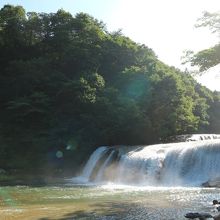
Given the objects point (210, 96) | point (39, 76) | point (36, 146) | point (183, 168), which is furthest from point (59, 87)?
point (210, 96)

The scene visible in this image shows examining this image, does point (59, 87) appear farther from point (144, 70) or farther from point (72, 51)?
point (144, 70)

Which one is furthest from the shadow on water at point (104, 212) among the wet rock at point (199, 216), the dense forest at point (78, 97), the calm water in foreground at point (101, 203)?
the dense forest at point (78, 97)

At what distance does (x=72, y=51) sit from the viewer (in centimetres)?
3881

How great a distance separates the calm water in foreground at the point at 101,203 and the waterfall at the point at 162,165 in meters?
3.30

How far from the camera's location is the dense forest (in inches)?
1280

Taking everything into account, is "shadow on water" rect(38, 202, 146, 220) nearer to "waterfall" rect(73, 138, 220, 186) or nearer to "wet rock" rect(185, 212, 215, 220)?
"wet rock" rect(185, 212, 215, 220)

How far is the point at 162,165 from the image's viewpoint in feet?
83.0

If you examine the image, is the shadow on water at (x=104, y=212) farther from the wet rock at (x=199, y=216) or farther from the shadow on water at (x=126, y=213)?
the wet rock at (x=199, y=216)

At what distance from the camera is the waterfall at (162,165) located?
23719mm

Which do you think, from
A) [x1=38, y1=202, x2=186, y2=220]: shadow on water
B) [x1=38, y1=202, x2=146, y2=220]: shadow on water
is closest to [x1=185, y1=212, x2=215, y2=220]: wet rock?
[x1=38, y1=202, x2=186, y2=220]: shadow on water

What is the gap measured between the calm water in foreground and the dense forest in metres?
10.9

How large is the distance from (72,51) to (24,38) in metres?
6.90

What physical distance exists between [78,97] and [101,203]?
57.5 ft

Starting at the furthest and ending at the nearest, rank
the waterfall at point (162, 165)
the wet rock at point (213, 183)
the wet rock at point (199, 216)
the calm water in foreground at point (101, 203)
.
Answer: the waterfall at point (162, 165) → the wet rock at point (213, 183) → the calm water in foreground at point (101, 203) → the wet rock at point (199, 216)
